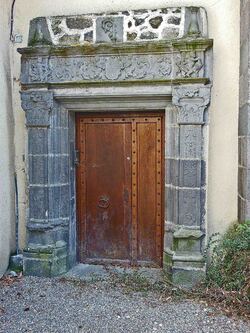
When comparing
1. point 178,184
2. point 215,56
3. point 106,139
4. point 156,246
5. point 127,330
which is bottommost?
point 127,330

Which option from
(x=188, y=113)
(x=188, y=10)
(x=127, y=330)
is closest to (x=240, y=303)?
(x=127, y=330)

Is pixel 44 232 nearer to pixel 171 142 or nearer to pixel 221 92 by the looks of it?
pixel 171 142

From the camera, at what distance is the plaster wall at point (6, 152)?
417 cm

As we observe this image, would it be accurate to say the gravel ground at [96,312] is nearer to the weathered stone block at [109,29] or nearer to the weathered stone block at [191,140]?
the weathered stone block at [191,140]

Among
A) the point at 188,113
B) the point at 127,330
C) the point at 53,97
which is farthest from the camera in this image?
the point at 53,97

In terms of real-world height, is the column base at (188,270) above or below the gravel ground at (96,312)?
above

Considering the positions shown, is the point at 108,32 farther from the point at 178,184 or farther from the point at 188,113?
the point at 178,184

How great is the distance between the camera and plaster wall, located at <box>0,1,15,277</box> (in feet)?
13.7

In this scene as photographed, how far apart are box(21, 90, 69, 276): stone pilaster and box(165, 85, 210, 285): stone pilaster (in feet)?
4.04

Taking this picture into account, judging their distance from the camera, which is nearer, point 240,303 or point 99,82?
point 240,303

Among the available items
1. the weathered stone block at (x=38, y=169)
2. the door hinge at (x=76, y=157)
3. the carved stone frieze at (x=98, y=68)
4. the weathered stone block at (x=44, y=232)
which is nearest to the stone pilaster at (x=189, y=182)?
the carved stone frieze at (x=98, y=68)

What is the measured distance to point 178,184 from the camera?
3928 mm

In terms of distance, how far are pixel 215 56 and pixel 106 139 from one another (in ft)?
4.72

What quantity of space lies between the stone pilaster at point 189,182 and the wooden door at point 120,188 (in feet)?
1.24
